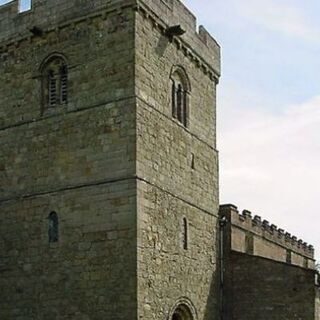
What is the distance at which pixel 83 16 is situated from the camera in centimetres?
1966

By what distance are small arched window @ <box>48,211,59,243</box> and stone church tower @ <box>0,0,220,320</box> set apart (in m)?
0.03

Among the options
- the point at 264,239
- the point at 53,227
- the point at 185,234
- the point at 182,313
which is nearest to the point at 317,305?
the point at 182,313

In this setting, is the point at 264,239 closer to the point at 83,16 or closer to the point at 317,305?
the point at 317,305

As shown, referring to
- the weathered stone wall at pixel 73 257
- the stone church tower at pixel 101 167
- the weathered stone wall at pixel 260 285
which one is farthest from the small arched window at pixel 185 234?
the weathered stone wall at pixel 73 257

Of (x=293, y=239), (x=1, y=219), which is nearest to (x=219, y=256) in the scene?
(x=1, y=219)

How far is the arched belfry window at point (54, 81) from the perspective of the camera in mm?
19938

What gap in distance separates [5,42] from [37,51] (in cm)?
116

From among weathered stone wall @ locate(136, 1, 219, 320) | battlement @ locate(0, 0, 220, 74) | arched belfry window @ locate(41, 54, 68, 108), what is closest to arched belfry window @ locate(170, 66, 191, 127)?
weathered stone wall @ locate(136, 1, 219, 320)

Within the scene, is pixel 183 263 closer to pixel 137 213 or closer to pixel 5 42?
pixel 137 213

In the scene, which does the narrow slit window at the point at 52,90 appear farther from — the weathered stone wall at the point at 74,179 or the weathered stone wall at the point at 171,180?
the weathered stone wall at the point at 171,180

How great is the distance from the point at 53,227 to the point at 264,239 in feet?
34.0

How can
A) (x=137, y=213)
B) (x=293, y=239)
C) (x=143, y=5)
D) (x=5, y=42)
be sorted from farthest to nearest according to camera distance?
(x=293, y=239) → (x=5, y=42) → (x=143, y=5) → (x=137, y=213)

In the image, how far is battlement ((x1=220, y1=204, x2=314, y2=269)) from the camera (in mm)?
23297

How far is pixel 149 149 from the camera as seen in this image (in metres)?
19.0
